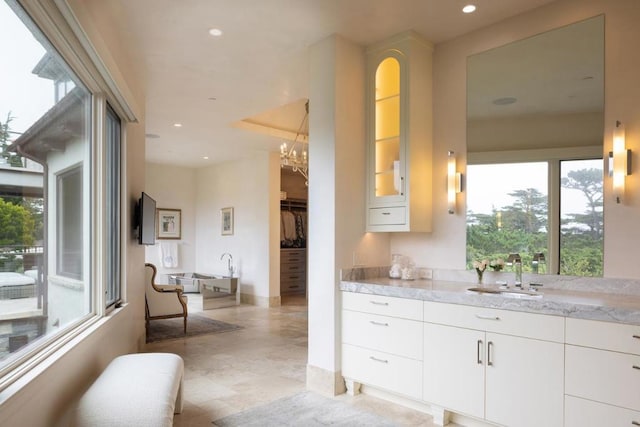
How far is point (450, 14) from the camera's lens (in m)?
3.14

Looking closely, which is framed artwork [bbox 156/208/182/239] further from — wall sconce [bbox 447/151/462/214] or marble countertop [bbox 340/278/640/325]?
wall sconce [bbox 447/151/462/214]

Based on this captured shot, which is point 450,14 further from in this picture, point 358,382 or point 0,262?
point 0,262

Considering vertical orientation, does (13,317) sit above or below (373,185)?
below

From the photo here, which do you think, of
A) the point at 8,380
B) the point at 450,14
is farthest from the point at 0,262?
the point at 450,14

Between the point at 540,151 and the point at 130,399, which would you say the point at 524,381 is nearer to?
→ the point at 540,151

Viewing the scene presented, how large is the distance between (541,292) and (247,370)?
8.91ft

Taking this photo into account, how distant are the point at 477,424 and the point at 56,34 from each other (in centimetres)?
329

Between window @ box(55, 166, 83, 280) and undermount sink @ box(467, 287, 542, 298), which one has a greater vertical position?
window @ box(55, 166, 83, 280)

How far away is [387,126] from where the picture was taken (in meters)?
3.65

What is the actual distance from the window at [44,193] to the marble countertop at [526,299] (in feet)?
6.24

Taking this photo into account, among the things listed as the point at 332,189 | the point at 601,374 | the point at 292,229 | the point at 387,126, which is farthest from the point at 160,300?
the point at 601,374

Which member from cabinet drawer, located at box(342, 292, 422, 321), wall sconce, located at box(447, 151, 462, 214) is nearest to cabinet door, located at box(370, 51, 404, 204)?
wall sconce, located at box(447, 151, 462, 214)

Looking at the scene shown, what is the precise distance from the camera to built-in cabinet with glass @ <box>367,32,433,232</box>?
3.46 metres

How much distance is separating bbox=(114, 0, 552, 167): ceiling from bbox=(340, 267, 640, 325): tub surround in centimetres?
195
